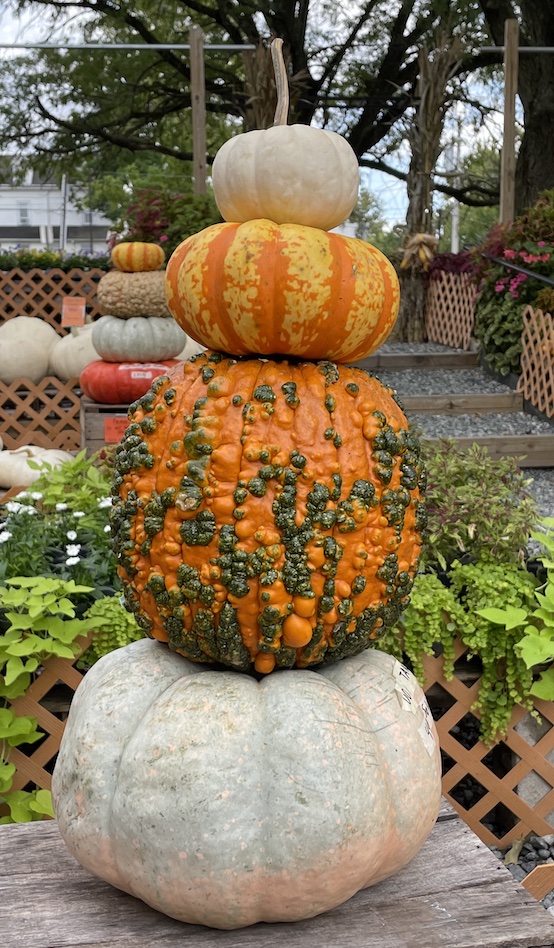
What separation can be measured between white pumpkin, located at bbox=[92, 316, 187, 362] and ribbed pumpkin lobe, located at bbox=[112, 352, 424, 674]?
12.9ft

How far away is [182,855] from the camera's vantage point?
4.84 ft

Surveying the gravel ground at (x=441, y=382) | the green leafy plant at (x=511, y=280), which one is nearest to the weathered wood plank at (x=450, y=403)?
the gravel ground at (x=441, y=382)

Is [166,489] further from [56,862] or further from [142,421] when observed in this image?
[56,862]

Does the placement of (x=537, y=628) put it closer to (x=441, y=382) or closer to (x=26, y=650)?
(x=26, y=650)

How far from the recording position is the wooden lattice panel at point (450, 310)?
962cm

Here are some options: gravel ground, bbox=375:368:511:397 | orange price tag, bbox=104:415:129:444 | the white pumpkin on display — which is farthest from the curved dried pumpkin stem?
gravel ground, bbox=375:368:511:397

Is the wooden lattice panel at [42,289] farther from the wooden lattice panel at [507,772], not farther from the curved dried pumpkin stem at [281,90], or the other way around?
the curved dried pumpkin stem at [281,90]

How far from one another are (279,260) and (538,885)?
4.99 feet

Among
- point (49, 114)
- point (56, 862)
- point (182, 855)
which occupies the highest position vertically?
point (49, 114)

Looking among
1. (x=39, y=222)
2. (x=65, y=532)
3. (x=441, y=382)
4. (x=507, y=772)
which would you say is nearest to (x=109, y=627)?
(x=65, y=532)

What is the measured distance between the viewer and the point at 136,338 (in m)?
5.55

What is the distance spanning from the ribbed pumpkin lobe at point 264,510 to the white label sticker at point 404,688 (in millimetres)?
123

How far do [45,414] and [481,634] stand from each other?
542 cm

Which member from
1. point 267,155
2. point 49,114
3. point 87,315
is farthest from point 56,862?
point 49,114
